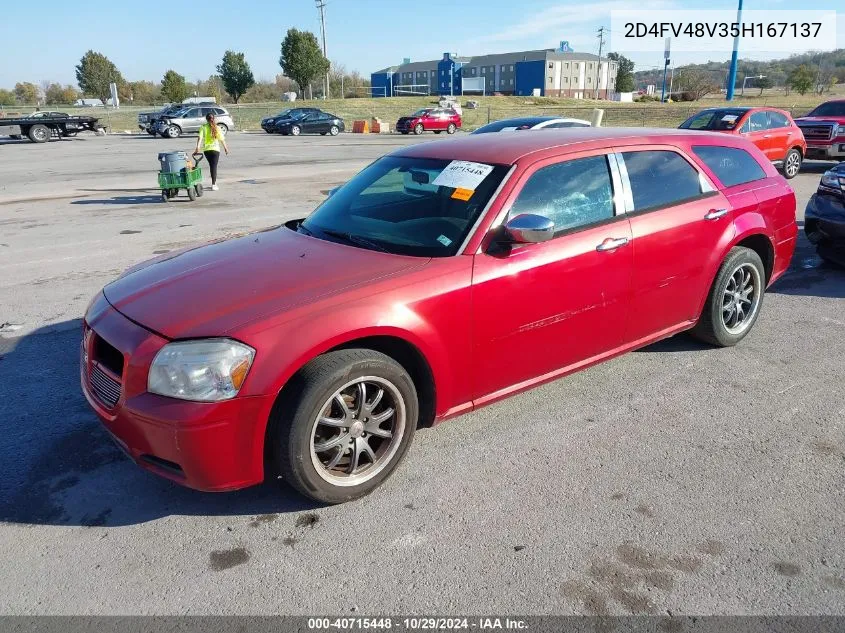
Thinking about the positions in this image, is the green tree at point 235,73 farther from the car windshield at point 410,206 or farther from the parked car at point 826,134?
the car windshield at point 410,206

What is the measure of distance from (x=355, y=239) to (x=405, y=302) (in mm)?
772

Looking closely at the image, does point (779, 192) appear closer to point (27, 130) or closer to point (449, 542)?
point (449, 542)

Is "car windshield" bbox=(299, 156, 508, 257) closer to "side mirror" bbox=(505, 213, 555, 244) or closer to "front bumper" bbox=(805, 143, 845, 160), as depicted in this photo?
"side mirror" bbox=(505, 213, 555, 244)

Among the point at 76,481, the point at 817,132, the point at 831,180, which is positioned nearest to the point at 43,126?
the point at 817,132

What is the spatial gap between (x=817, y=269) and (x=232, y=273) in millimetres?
6780

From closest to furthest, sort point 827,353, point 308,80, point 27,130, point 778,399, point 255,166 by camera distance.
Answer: point 778,399, point 827,353, point 255,166, point 27,130, point 308,80

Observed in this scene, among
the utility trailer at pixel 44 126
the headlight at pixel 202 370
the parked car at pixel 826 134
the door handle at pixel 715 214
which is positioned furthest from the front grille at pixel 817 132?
the utility trailer at pixel 44 126

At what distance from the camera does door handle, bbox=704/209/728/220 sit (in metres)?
4.47

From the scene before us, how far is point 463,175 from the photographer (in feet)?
12.5

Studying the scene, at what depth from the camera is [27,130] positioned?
30734 mm

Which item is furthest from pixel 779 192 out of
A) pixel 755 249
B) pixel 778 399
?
pixel 778 399

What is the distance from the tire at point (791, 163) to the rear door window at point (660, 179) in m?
12.9

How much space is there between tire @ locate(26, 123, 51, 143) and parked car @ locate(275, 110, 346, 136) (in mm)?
11719

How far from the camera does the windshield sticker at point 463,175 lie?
146 inches
